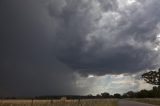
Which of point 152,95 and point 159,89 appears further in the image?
point 152,95

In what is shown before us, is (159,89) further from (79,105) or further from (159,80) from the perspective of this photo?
(79,105)

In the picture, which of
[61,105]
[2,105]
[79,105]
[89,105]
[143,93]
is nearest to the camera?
[2,105]

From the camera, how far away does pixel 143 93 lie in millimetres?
154500

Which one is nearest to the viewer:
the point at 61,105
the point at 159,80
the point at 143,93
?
the point at 61,105

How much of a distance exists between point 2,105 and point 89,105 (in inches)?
683

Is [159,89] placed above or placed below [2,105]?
above

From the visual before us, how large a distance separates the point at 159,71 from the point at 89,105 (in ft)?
266

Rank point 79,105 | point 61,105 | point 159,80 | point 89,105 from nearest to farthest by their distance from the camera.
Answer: point 61,105 < point 79,105 < point 89,105 < point 159,80

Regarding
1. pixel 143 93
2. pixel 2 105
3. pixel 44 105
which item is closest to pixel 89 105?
pixel 44 105

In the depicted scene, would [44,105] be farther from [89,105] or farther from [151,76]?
[151,76]

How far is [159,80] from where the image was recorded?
126m

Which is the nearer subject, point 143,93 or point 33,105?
point 33,105

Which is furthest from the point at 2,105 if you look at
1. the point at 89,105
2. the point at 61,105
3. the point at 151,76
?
the point at 151,76

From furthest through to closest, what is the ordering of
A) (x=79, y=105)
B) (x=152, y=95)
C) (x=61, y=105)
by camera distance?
(x=152, y=95) < (x=79, y=105) < (x=61, y=105)
